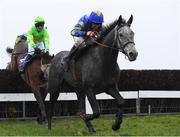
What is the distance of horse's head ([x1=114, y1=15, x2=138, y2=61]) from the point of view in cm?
801

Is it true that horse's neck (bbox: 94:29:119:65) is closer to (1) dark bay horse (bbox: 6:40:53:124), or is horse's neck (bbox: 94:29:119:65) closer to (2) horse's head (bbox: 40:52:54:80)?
(2) horse's head (bbox: 40:52:54:80)

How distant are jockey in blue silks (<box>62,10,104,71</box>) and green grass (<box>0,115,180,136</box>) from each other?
1329 mm

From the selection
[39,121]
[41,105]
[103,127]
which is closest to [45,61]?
[41,105]

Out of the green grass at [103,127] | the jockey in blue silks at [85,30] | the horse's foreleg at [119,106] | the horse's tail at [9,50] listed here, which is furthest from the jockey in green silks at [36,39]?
the horse's foreleg at [119,106]

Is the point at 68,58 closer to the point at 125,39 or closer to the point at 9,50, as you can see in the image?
the point at 125,39

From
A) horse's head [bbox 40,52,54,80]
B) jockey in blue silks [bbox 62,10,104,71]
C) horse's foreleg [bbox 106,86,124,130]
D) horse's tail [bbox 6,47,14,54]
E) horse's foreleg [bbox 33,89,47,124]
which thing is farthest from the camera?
horse's tail [bbox 6,47,14,54]

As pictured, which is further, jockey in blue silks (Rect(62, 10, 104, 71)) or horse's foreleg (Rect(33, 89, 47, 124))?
horse's foreleg (Rect(33, 89, 47, 124))

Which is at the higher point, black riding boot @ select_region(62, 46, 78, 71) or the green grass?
black riding boot @ select_region(62, 46, 78, 71)

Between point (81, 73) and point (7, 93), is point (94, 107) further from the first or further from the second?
point (7, 93)

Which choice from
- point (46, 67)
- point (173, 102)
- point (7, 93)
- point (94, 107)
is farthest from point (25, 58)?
point (173, 102)

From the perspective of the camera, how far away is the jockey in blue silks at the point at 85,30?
9.10 m

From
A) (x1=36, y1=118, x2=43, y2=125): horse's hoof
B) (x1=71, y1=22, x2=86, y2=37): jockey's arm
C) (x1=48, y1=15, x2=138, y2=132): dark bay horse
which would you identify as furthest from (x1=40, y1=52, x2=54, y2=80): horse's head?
(x1=48, y1=15, x2=138, y2=132): dark bay horse

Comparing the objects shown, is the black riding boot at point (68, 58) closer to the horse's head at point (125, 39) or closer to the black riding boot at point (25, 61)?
the horse's head at point (125, 39)

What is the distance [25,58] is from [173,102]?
15.7ft
